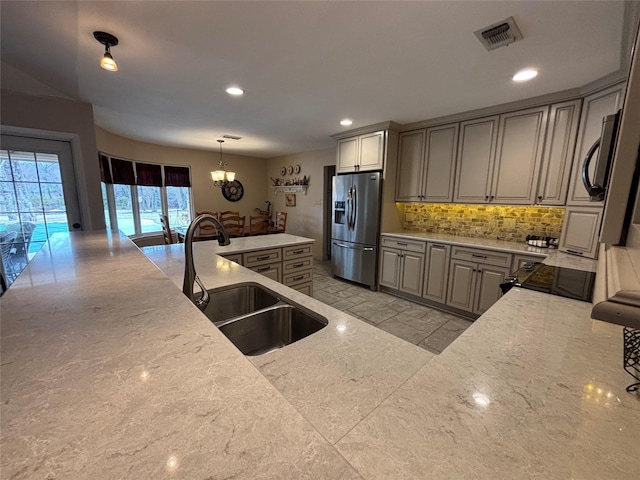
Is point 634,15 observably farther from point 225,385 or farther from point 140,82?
point 140,82

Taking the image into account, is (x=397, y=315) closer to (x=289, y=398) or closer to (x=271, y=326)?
(x=271, y=326)

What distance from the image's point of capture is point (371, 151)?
364cm

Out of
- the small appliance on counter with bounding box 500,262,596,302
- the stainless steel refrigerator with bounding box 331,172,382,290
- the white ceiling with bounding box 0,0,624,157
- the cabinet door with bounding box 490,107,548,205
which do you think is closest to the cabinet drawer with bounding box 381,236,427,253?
the stainless steel refrigerator with bounding box 331,172,382,290

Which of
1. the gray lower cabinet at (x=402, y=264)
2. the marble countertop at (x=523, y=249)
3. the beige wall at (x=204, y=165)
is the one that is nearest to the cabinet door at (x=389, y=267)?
the gray lower cabinet at (x=402, y=264)

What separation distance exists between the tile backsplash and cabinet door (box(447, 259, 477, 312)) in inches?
25.1

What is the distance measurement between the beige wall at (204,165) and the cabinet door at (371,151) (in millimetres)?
3544

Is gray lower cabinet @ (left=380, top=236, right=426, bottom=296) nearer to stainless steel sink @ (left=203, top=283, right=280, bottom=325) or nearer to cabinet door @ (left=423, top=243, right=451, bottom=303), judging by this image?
cabinet door @ (left=423, top=243, right=451, bottom=303)

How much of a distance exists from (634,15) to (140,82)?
3.36m

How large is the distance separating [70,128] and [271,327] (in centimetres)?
321

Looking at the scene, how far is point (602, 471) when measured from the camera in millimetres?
463

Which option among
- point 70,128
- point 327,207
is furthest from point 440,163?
point 70,128

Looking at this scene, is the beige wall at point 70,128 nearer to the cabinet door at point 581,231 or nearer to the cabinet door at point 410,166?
the cabinet door at point 410,166

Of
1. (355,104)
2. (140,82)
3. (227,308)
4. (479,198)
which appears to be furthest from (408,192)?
(140,82)

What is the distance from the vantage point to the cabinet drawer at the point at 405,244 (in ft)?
10.7
